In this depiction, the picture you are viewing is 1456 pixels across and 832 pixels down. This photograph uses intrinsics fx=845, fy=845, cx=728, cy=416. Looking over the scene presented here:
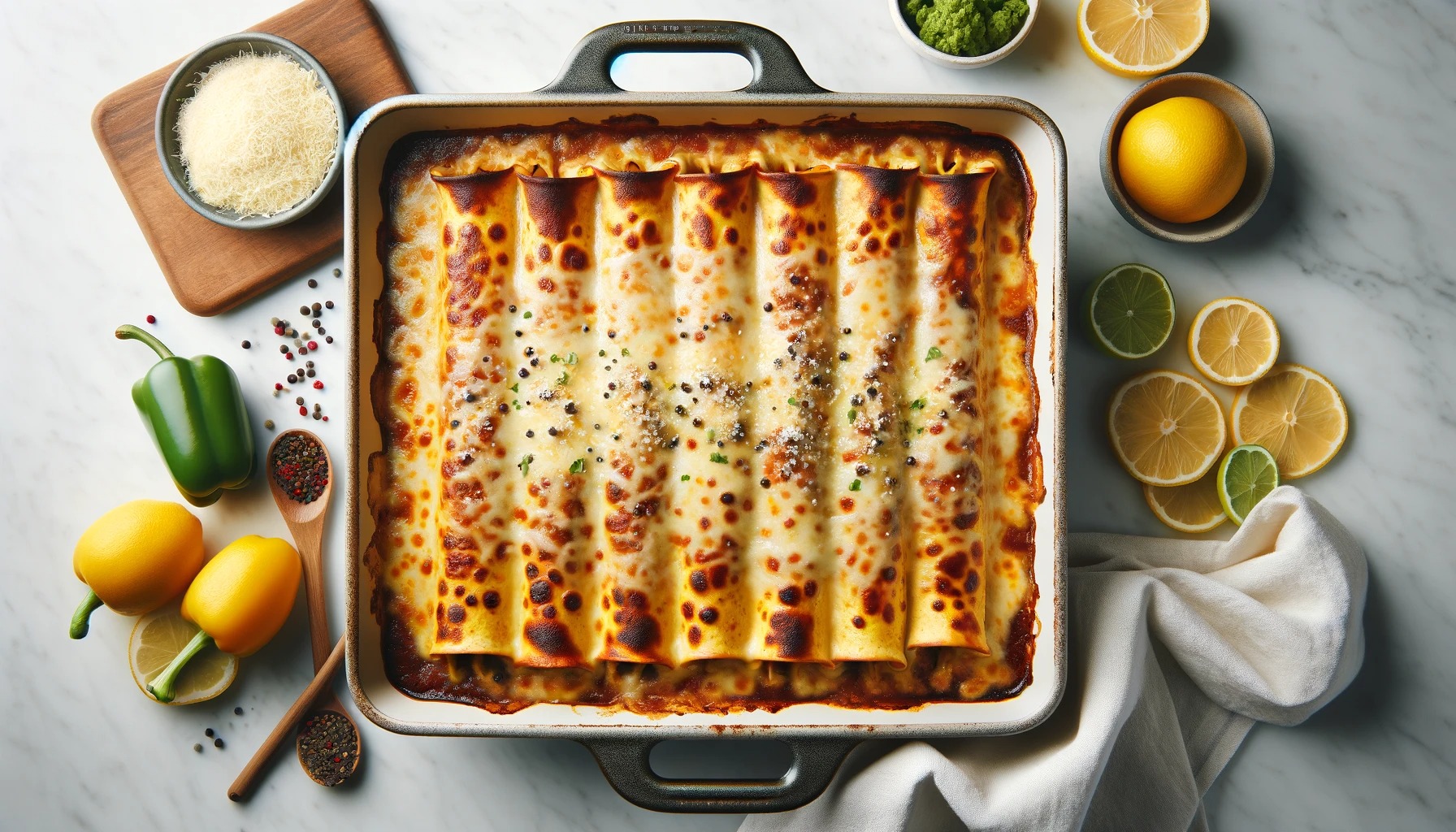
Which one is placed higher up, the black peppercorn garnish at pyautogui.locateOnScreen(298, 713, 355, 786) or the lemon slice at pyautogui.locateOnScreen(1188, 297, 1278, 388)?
the lemon slice at pyautogui.locateOnScreen(1188, 297, 1278, 388)

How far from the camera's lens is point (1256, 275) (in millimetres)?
2283

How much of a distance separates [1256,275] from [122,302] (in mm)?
3105

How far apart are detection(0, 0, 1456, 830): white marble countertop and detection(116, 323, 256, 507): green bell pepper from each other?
5.0 inches

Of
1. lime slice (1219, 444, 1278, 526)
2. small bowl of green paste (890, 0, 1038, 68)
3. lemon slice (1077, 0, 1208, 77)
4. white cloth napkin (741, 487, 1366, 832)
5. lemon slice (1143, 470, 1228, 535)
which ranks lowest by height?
white cloth napkin (741, 487, 1366, 832)

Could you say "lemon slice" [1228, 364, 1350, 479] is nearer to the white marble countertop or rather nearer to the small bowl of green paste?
the white marble countertop

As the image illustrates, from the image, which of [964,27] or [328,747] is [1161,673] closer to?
[964,27]

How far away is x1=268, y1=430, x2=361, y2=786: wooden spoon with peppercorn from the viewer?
87.5 inches

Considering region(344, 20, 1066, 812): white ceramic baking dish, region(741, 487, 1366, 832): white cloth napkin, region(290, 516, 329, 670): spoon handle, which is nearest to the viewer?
region(344, 20, 1066, 812): white ceramic baking dish

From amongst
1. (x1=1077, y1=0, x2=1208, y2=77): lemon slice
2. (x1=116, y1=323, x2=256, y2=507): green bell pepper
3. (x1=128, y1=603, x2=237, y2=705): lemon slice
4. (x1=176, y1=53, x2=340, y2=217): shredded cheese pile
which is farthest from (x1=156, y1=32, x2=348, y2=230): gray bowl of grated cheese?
(x1=1077, y1=0, x2=1208, y2=77): lemon slice

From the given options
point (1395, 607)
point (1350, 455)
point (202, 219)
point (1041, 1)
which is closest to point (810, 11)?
point (1041, 1)

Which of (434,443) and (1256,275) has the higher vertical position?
(434,443)

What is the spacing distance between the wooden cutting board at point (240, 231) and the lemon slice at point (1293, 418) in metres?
2.40

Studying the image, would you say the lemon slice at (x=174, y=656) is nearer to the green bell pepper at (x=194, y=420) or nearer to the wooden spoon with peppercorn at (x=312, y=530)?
the wooden spoon with peppercorn at (x=312, y=530)

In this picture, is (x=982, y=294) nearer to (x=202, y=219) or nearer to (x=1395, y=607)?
(x=1395, y=607)
